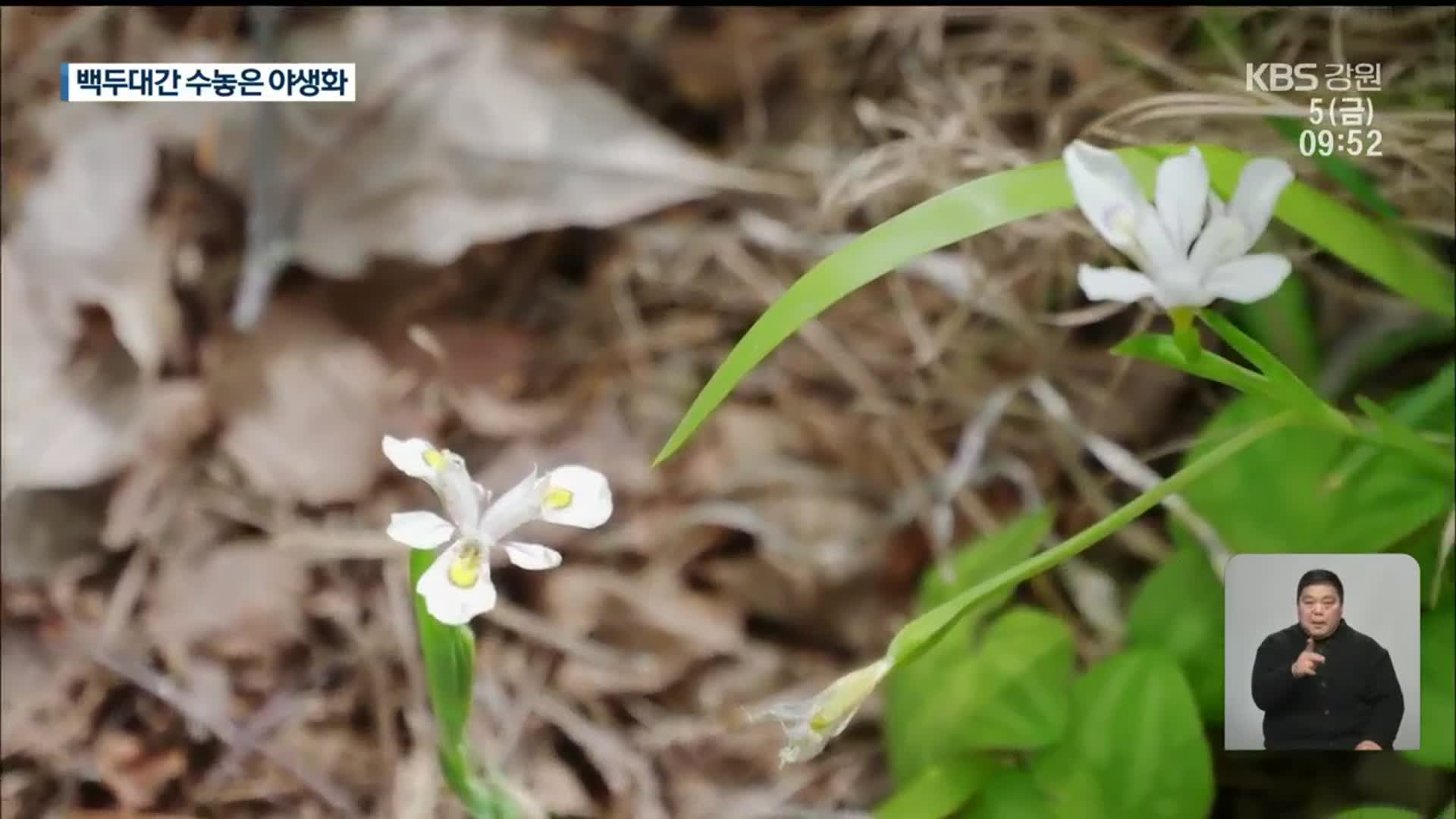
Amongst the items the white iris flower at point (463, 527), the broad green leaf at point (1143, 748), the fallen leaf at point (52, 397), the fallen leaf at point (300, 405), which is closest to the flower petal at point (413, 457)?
the white iris flower at point (463, 527)

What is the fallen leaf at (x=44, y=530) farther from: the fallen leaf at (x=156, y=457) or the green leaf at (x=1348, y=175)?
the green leaf at (x=1348, y=175)

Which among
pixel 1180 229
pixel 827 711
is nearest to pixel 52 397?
pixel 827 711

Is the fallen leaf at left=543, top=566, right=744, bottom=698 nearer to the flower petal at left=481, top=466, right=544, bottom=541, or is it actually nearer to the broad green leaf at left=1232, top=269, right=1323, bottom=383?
the flower petal at left=481, top=466, right=544, bottom=541

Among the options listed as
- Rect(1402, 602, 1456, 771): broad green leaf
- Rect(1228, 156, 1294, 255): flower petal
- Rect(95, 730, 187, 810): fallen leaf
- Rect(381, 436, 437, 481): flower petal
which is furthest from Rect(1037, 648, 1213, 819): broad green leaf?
Rect(95, 730, 187, 810): fallen leaf

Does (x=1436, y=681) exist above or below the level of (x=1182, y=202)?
below

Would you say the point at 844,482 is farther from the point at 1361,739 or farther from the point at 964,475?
the point at 1361,739

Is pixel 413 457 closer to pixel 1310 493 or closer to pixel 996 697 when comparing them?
pixel 996 697
